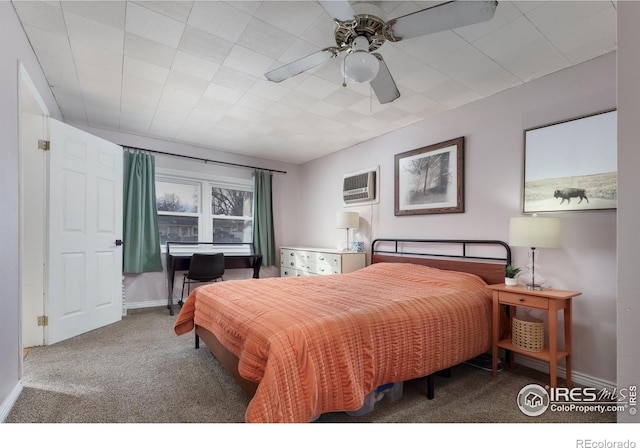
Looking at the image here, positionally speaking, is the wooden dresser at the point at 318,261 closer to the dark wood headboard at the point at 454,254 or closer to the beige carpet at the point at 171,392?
the dark wood headboard at the point at 454,254

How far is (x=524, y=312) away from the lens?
2514mm

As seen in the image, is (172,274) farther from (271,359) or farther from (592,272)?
(592,272)

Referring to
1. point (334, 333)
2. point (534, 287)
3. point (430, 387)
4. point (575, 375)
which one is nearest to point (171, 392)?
point (334, 333)

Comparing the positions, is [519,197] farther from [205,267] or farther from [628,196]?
[205,267]

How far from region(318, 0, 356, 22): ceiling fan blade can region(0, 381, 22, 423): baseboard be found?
8.76 feet

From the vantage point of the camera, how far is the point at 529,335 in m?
2.18

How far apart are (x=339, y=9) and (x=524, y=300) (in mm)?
2181

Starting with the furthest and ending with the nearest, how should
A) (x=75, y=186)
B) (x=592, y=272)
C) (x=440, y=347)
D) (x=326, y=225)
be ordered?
(x=326, y=225) → (x=75, y=186) → (x=592, y=272) → (x=440, y=347)

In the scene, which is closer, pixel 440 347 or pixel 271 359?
pixel 271 359

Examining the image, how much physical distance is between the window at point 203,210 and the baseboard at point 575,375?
404 cm

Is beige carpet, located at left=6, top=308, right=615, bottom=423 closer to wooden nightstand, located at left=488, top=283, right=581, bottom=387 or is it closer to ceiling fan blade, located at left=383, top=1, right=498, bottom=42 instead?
wooden nightstand, located at left=488, top=283, right=581, bottom=387

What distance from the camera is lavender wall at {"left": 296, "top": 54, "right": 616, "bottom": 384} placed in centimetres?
214
